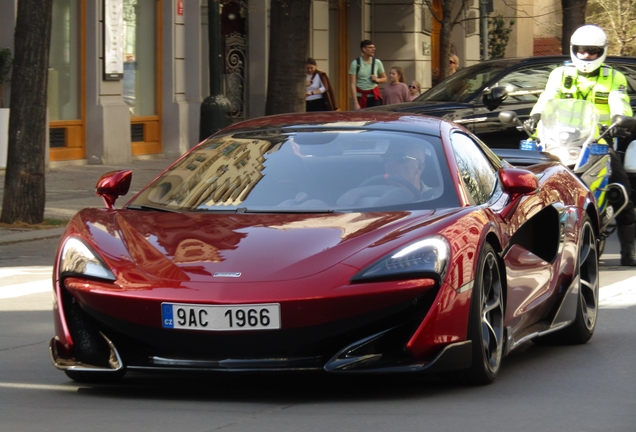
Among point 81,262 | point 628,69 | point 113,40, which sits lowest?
point 81,262

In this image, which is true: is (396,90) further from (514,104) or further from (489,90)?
(489,90)

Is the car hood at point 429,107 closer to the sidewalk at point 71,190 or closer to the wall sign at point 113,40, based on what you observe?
the sidewalk at point 71,190

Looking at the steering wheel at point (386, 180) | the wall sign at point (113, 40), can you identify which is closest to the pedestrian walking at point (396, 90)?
the wall sign at point (113, 40)

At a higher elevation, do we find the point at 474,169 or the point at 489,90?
the point at 489,90

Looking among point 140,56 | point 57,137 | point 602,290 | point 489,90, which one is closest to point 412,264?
point 602,290

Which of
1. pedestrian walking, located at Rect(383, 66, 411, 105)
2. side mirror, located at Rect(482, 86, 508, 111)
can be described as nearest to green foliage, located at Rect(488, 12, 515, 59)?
pedestrian walking, located at Rect(383, 66, 411, 105)

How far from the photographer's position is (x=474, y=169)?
273 inches

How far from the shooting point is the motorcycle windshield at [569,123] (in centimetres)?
1096

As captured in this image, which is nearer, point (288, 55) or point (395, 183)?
point (395, 183)

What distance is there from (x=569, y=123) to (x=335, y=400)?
574 centimetres

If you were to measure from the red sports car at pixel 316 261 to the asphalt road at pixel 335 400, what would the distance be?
16 centimetres

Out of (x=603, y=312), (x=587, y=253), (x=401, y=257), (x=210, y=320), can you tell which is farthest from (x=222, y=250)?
(x=603, y=312)

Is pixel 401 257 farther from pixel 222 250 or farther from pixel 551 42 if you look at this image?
pixel 551 42

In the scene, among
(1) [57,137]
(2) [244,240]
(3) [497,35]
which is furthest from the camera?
(3) [497,35]
